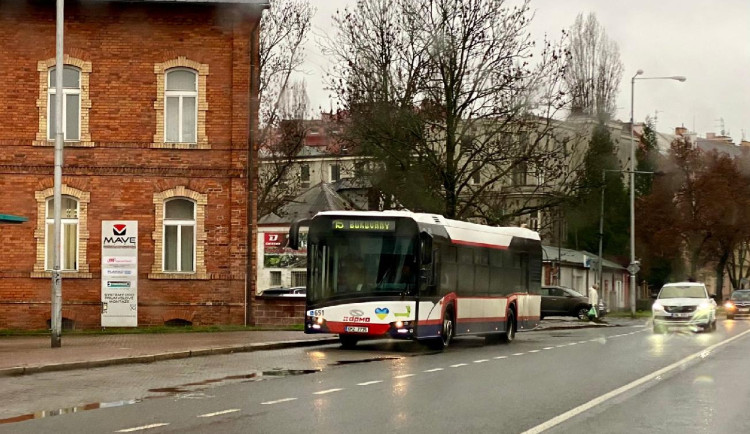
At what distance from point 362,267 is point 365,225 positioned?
940mm

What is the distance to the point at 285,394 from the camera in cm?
1592

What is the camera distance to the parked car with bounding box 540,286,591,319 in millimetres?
59719

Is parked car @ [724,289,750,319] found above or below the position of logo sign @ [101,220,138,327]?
below

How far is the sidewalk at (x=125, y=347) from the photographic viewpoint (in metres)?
20.9

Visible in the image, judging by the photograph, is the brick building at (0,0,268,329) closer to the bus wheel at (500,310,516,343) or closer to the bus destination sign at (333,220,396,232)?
the bus wheel at (500,310,516,343)

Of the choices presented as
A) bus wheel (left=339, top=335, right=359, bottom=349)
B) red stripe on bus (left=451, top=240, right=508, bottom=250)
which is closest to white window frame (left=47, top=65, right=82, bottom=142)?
bus wheel (left=339, top=335, right=359, bottom=349)

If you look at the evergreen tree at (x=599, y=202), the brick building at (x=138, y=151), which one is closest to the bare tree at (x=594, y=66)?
the evergreen tree at (x=599, y=202)

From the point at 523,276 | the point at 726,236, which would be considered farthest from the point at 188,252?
the point at 726,236

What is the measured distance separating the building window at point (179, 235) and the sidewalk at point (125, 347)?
387cm

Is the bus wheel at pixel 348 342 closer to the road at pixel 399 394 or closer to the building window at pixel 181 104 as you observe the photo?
the road at pixel 399 394

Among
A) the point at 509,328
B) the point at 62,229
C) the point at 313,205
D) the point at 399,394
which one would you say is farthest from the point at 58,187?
the point at 313,205

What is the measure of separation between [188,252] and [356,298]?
11361 mm

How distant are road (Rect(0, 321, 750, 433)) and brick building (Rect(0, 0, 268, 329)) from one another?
10684 millimetres

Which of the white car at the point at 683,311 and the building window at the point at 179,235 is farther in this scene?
the white car at the point at 683,311
